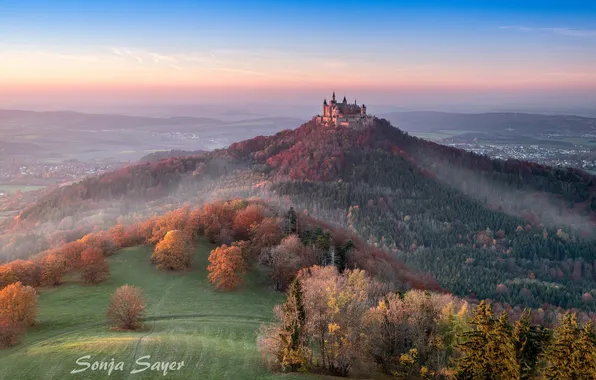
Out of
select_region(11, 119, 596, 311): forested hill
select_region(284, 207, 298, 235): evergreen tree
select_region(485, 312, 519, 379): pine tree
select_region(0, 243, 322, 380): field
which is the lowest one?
select_region(11, 119, 596, 311): forested hill

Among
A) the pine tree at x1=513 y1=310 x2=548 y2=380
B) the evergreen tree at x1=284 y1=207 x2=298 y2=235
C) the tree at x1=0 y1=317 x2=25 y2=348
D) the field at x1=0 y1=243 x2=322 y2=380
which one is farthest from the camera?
the evergreen tree at x1=284 y1=207 x2=298 y2=235

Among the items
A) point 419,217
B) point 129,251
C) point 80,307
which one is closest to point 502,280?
point 419,217

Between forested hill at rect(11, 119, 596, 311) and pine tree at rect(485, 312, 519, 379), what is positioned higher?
pine tree at rect(485, 312, 519, 379)

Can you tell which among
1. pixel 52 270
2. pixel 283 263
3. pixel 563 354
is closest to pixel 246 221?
pixel 283 263

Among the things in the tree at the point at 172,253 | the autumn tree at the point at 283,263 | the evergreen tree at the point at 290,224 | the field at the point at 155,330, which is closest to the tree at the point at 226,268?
the field at the point at 155,330

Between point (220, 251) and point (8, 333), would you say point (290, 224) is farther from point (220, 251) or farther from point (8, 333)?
point (8, 333)

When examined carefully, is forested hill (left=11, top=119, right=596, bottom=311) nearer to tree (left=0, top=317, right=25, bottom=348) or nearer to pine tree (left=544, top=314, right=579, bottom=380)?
pine tree (left=544, top=314, right=579, bottom=380)

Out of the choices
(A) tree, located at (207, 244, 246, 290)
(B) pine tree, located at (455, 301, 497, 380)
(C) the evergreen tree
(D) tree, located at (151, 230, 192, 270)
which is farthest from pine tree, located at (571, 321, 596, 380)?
(C) the evergreen tree
